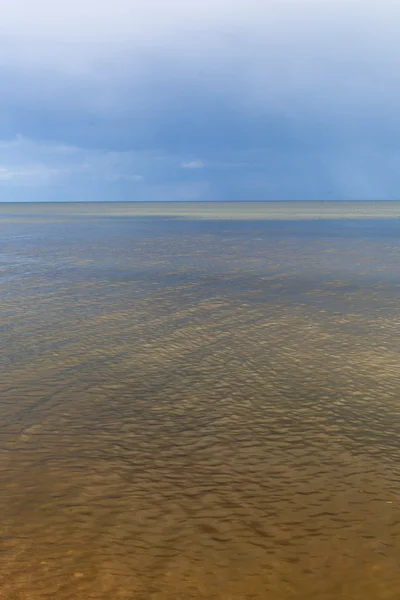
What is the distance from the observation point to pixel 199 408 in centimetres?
767

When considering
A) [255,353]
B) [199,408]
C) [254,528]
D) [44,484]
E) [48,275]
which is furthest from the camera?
[48,275]

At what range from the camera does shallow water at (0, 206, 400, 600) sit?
439 cm

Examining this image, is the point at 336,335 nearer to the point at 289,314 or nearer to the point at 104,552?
the point at 289,314

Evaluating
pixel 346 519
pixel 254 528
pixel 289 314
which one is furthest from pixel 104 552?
pixel 289 314

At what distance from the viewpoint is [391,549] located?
4.65 metres

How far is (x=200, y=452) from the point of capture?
20.9 ft

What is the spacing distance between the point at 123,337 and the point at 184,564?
746 centimetres

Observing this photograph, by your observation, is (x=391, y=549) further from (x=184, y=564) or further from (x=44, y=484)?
(x=44, y=484)

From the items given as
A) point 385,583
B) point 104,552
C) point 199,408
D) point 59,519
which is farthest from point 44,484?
point 385,583

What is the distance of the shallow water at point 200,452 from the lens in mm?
4391

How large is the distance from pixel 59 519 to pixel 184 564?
1256 mm

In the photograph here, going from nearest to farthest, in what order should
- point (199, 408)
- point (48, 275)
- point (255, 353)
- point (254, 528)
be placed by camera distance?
point (254, 528) < point (199, 408) < point (255, 353) < point (48, 275)

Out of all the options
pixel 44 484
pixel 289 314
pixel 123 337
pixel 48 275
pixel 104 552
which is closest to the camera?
pixel 104 552

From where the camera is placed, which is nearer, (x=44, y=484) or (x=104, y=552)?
(x=104, y=552)
